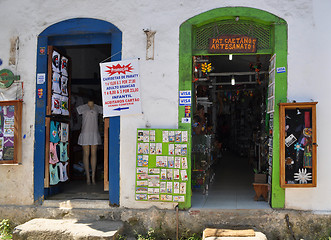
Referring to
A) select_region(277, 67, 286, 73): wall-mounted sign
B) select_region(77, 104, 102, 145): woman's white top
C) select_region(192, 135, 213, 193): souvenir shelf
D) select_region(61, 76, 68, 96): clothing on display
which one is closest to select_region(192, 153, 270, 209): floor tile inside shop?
select_region(192, 135, 213, 193): souvenir shelf

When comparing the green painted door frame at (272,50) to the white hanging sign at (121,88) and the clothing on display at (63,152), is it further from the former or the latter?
the clothing on display at (63,152)

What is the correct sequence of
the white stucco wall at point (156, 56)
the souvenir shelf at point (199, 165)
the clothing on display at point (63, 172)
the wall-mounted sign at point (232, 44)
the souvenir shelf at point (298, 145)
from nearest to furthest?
the souvenir shelf at point (298, 145) → the white stucco wall at point (156, 56) → the wall-mounted sign at point (232, 44) → the clothing on display at point (63, 172) → the souvenir shelf at point (199, 165)

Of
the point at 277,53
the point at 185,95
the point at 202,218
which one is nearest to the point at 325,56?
the point at 277,53

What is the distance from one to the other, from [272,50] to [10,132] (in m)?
4.98

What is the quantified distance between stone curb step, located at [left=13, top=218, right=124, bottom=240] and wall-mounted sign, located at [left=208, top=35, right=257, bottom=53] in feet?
11.4

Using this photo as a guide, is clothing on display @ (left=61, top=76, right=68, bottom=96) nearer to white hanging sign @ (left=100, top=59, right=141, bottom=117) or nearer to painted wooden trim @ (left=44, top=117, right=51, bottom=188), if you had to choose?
painted wooden trim @ (left=44, top=117, right=51, bottom=188)

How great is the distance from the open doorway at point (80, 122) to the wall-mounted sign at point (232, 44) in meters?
3.18

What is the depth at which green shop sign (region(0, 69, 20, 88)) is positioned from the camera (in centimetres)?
614

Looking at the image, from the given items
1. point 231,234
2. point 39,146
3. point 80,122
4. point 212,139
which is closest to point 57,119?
point 39,146

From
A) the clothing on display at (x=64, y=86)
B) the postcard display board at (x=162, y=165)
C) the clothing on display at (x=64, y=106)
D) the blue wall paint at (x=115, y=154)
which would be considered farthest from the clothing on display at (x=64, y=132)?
the postcard display board at (x=162, y=165)

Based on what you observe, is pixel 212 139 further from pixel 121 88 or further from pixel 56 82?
pixel 56 82

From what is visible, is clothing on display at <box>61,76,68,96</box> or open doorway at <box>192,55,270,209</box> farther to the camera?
clothing on display at <box>61,76,68,96</box>

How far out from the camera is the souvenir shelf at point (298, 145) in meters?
5.23

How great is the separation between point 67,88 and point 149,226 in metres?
3.31
